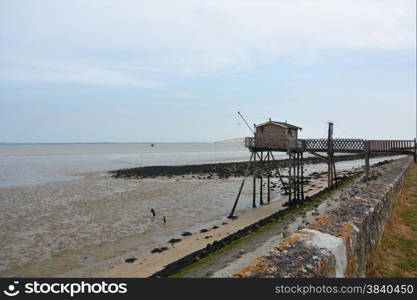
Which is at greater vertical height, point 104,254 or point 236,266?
point 236,266

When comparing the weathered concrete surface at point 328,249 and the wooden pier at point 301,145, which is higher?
the wooden pier at point 301,145

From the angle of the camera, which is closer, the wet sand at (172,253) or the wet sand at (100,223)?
the wet sand at (172,253)

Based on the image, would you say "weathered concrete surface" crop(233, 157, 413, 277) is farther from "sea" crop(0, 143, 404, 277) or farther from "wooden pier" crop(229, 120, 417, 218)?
"wooden pier" crop(229, 120, 417, 218)

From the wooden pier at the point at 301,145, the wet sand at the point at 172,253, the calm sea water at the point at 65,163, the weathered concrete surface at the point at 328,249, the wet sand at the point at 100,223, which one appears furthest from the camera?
the calm sea water at the point at 65,163

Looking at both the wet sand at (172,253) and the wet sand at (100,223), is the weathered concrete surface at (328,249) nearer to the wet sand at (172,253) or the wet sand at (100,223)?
the wet sand at (172,253)

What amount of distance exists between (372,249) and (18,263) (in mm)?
13662

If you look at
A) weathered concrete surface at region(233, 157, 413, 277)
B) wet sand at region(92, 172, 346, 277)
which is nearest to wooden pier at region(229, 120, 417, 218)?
wet sand at region(92, 172, 346, 277)

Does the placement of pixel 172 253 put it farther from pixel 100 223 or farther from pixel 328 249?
pixel 328 249

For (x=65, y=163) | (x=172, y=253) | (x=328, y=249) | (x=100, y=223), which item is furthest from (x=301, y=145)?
(x=65, y=163)

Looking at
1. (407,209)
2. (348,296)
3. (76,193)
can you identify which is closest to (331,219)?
(348,296)

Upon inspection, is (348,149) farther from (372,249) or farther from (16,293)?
(16,293)

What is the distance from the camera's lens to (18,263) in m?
13.8

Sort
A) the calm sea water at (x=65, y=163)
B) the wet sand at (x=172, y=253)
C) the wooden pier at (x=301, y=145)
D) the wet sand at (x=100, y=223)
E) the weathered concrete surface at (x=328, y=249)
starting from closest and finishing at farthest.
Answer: the weathered concrete surface at (x=328, y=249) < the wet sand at (x=172, y=253) < the wet sand at (x=100, y=223) < the wooden pier at (x=301, y=145) < the calm sea water at (x=65, y=163)

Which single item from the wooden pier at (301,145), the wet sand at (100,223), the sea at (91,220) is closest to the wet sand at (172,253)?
the wet sand at (100,223)
